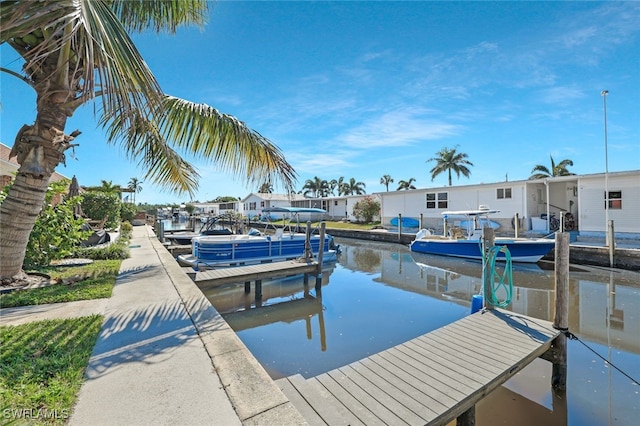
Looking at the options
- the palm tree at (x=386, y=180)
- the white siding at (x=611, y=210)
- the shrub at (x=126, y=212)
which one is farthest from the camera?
the palm tree at (x=386, y=180)

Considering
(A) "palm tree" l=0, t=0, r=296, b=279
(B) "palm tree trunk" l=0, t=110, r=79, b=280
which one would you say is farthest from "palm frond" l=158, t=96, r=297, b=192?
(B) "palm tree trunk" l=0, t=110, r=79, b=280

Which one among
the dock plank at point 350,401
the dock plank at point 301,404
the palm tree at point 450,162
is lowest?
the dock plank at point 350,401

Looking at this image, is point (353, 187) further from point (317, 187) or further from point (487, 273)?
point (487, 273)

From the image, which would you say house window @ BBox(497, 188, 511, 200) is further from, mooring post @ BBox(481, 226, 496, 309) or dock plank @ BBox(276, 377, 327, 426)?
dock plank @ BBox(276, 377, 327, 426)

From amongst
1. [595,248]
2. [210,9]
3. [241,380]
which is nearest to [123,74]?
[241,380]

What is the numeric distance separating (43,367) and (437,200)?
24.2 metres

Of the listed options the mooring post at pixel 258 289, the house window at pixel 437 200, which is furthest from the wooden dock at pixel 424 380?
the house window at pixel 437 200

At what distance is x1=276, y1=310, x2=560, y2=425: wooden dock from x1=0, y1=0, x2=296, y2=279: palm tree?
3.28 m

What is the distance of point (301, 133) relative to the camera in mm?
18469

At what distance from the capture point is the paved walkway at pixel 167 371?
2.08 metres

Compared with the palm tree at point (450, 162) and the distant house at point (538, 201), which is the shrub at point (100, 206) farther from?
the palm tree at point (450, 162)

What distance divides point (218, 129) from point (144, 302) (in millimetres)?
3429

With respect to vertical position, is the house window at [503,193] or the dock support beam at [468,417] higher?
the house window at [503,193]

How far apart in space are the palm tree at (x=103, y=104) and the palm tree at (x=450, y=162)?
122 feet
